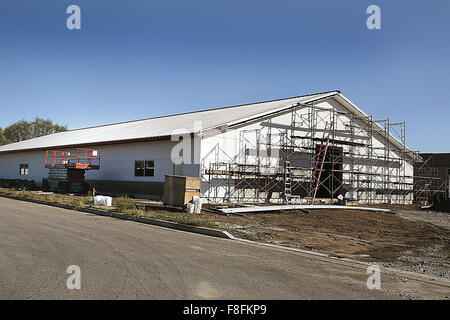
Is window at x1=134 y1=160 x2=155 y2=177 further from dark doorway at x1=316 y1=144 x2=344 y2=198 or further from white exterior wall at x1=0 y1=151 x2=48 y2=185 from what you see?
white exterior wall at x1=0 y1=151 x2=48 y2=185

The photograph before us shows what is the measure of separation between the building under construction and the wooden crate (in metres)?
3.79

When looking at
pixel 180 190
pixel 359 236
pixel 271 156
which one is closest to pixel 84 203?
pixel 180 190

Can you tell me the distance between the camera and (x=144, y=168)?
923 inches

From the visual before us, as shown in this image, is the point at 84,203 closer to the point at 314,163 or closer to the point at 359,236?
the point at 359,236

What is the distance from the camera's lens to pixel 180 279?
5871 millimetres

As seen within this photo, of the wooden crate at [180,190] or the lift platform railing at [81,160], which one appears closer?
the wooden crate at [180,190]

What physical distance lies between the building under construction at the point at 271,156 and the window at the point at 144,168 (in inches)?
2.4

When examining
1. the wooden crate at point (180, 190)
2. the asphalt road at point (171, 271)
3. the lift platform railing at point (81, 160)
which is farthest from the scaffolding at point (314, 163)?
the asphalt road at point (171, 271)

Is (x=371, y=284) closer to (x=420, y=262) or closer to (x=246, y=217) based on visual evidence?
(x=420, y=262)

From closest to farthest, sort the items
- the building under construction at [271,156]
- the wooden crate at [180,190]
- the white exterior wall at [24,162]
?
the wooden crate at [180,190] < the building under construction at [271,156] < the white exterior wall at [24,162]

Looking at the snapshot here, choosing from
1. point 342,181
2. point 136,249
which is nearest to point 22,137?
point 342,181

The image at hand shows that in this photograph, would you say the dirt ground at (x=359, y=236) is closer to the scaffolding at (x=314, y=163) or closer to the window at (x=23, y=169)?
the scaffolding at (x=314, y=163)

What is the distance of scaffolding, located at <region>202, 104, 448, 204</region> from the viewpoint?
72.6 ft

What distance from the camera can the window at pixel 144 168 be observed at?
22.9 meters
